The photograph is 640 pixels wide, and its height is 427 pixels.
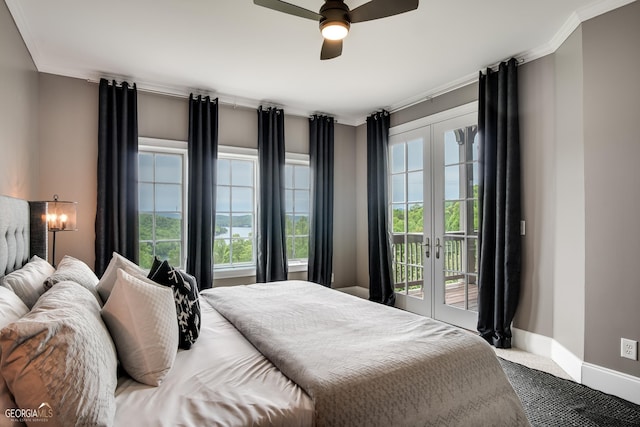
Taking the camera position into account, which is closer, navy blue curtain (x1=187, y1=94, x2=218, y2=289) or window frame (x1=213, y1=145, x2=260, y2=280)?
navy blue curtain (x1=187, y1=94, x2=218, y2=289)

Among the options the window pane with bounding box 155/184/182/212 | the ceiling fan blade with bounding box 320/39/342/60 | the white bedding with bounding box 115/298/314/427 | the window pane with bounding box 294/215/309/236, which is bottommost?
the white bedding with bounding box 115/298/314/427

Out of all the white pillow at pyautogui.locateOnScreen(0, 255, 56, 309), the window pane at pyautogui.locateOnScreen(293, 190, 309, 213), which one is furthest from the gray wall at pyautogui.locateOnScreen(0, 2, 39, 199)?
the window pane at pyautogui.locateOnScreen(293, 190, 309, 213)

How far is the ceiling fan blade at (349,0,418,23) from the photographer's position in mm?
1894

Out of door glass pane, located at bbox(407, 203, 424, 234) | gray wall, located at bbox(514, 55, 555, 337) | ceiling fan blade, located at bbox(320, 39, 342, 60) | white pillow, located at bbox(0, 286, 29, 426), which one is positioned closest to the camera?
white pillow, located at bbox(0, 286, 29, 426)

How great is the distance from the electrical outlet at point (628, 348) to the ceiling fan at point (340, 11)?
2535 millimetres

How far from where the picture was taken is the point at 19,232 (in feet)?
6.76

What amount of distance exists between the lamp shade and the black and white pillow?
56.3 inches

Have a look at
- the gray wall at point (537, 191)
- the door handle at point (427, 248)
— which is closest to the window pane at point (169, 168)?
the door handle at point (427, 248)

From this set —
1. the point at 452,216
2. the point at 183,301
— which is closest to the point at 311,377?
the point at 183,301

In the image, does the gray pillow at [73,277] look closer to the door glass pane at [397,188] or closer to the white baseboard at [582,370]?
the white baseboard at [582,370]

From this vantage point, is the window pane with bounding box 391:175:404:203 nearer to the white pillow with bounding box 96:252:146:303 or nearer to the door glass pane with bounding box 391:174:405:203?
the door glass pane with bounding box 391:174:405:203

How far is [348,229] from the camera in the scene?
17.0 ft

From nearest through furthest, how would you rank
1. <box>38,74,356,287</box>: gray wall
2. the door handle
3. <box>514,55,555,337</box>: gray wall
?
<box>514,55,555,337</box>: gray wall
<box>38,74,356,287</box>: gray wall
the door handle

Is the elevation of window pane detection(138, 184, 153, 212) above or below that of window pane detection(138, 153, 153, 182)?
below
